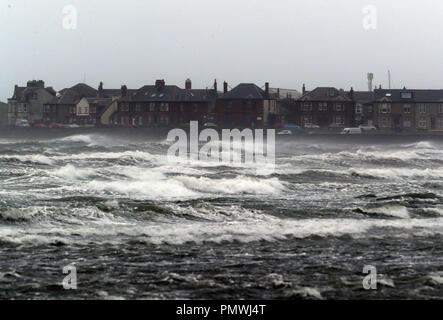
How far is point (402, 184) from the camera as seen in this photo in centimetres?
3428

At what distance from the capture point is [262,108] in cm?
10738

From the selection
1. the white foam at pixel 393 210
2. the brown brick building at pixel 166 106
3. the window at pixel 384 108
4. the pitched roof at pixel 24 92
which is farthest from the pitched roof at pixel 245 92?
the white foam at pixel 393 210

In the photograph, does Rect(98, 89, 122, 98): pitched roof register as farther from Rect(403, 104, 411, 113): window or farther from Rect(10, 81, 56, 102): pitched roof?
Rect(403, 104, 411, 113): window

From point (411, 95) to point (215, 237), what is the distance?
99.0m

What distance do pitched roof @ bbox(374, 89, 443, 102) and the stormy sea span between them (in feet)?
263

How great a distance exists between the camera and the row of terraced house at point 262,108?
353 ft

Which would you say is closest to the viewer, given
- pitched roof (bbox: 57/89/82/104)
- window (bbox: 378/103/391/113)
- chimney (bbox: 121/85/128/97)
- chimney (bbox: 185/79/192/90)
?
window (bbox: 378/103/391/113)

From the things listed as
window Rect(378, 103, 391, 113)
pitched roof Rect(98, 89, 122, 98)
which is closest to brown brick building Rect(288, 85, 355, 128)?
window Rect(378, 103, 391, 113)

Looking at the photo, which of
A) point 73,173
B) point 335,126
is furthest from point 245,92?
point 73,173

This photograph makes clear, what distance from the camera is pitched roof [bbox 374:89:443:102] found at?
11144 centimetres

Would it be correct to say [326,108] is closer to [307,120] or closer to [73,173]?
[307,120]

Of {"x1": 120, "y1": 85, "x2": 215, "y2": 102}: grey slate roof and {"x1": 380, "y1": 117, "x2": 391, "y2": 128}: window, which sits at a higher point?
{"x1": 120, "y1": 85, "x2": 215, "y2": 102}: grey slate roof

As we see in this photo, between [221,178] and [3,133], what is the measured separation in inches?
3119
